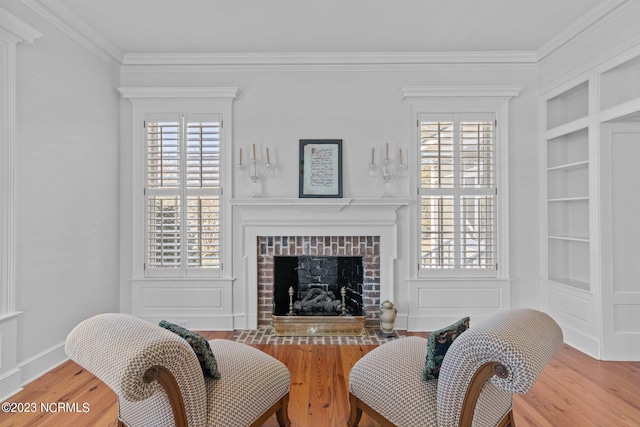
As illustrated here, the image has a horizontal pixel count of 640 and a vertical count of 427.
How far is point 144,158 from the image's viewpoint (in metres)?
3.87

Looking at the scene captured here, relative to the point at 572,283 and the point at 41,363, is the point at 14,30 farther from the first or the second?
the point at 572,283

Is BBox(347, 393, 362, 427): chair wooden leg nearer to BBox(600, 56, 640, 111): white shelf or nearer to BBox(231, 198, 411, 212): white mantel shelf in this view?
BBox(231, 198, 411, 212): white mantel shelf

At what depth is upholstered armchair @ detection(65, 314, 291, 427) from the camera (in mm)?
1387

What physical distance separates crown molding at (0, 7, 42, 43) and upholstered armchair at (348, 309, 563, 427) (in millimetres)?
3236

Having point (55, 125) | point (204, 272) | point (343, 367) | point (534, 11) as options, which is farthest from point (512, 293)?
point (55, 125)

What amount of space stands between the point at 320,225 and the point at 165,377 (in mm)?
2488

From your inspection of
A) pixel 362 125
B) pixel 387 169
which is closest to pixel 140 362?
pixel 387 169

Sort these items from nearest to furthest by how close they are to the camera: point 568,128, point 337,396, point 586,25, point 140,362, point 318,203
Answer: point 140,362 < point 337,396 < point 586,25 < point 568,128 < point 318,203

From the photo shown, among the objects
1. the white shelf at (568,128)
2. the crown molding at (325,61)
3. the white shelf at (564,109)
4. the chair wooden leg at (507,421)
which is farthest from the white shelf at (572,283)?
the crown molding at (325,61)

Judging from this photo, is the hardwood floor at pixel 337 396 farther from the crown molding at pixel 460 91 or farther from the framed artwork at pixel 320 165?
the crown molding at pixel 460 91

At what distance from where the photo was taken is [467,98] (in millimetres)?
3820

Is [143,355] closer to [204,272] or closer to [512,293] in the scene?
[204,272]

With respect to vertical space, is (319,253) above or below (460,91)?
below

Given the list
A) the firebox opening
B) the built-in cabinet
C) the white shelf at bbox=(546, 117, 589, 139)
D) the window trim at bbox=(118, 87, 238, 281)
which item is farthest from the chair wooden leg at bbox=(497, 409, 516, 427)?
the window trim at bbox=(118, 87, 238, 281)
